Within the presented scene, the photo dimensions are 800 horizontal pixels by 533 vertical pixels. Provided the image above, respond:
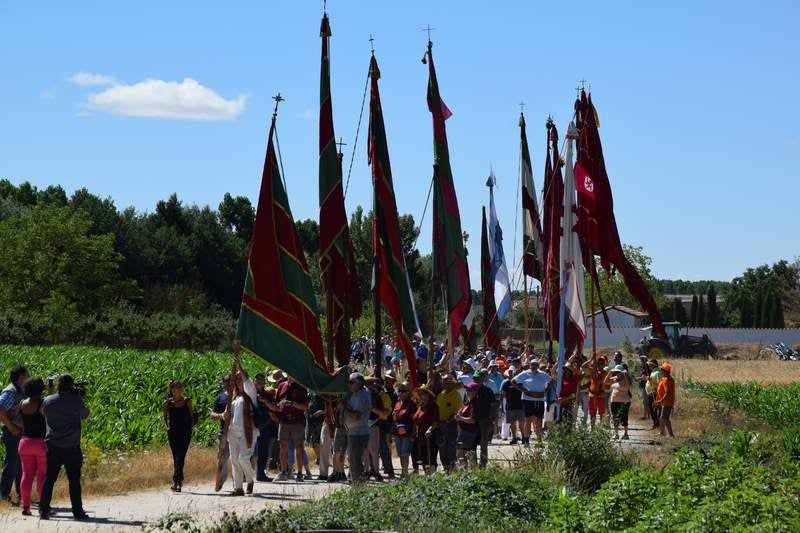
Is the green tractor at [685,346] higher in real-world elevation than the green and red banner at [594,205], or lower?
lower

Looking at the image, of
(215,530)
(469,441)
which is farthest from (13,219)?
(215,530)

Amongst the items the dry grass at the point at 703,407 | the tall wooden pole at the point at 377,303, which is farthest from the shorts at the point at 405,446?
the dry grass at the point at 703,407

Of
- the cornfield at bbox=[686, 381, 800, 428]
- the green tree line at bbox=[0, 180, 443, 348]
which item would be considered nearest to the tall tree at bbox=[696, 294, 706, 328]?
the green tree line at bbox=[0, 180, 443, 348]

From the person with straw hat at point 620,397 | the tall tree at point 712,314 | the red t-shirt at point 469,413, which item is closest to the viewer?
the red t-shirt at point 469,413

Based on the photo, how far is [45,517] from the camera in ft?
49.9

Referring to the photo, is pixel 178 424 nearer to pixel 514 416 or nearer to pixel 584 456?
pixel 584 456

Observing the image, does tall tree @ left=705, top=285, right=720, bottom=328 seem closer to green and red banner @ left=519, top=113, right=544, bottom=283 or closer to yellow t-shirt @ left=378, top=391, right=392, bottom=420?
green and red banner @ left=519, top=113, right=544, bottom=283

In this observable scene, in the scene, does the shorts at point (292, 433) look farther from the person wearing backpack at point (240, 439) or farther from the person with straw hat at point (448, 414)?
the person with straw hat at point (448, 414)

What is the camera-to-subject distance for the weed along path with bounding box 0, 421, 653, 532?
1477 centimetres

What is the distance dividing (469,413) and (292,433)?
9.40ft

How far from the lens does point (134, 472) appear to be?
2023 cm

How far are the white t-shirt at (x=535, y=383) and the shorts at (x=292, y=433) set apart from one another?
270 inches

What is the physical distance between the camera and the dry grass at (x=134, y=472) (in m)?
18.6

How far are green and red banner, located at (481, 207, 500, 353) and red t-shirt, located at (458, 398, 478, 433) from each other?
11.5 m
